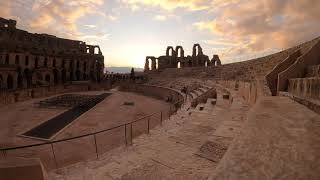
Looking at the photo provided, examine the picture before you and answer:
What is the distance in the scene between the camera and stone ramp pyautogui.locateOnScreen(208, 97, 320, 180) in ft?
5.94

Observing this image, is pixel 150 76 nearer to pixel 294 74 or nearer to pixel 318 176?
pixel 294 74

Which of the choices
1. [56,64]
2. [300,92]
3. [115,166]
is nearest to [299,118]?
[115,166]

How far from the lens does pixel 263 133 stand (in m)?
2.71

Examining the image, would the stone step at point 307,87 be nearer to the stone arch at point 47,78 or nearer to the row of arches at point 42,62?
the row of arches at point 42,62

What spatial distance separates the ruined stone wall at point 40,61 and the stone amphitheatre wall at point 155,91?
1072 centimetres

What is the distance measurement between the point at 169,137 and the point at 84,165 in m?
2.82

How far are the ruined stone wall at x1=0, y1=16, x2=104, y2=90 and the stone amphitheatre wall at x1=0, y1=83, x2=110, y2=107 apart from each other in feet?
13.0

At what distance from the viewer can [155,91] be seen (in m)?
40.2

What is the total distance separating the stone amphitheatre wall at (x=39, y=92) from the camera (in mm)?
27822

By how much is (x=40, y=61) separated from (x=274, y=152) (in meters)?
47.6

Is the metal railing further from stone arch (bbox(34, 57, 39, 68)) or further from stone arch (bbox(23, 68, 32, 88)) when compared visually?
stone arch (bbox(34, 57, 39, 68))

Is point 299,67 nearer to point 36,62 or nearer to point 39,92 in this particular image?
point 39,92

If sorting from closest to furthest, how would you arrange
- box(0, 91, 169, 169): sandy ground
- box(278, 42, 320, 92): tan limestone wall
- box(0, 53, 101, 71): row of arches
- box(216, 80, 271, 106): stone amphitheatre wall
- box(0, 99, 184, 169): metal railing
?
1. box(216, 80, 271, 106): stone amphitheatre wall
2. box(278, 42, 320, 92): tan limestone wall
3. box(0, 99, 184, 169): metal railing
4. box(0, 91, 169, 169): sandy ground
5. box(0, 53, 101, 71): row of arches

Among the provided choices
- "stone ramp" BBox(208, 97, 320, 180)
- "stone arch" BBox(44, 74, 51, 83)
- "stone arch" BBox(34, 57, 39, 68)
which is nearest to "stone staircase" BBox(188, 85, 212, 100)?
"stone ramp" BBox(208, 97, 320, 180)
